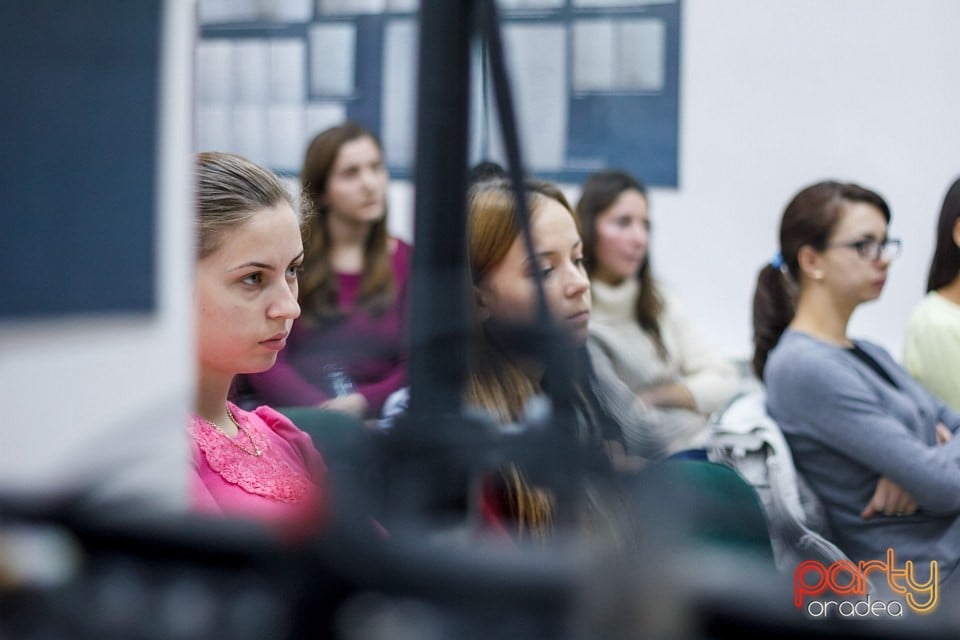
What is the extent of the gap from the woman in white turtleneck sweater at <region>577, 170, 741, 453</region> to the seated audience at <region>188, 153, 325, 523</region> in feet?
1.30

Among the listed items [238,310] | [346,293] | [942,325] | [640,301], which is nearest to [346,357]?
[238,310]

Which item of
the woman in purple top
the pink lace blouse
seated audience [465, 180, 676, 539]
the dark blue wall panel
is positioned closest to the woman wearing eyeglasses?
the woman in purple top

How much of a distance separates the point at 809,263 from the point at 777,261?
0.09 metres

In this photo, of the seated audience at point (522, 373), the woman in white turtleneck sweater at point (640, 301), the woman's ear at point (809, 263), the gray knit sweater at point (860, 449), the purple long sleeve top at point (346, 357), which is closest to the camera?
the seated audience at point (522, 373)

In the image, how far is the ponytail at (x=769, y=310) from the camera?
142 cm

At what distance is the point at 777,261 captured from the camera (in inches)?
57.0

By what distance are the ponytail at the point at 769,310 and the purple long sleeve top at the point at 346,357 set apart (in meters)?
0.75

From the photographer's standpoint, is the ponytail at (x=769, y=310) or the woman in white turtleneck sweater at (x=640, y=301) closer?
the woman in white turtleneck sweater at (x=640, y=301)

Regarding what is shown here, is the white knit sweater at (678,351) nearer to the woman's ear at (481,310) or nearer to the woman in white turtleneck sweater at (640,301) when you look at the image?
the woman in white turtleneck sweater at (640,301)

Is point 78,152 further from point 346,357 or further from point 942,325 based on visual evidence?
point 942,325

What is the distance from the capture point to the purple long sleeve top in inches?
15.6

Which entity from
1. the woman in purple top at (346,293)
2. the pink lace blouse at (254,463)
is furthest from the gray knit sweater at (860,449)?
the pink lace blouse at (254,463)

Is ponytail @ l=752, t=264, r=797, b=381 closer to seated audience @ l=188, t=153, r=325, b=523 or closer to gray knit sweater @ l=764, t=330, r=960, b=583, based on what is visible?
gray knit sweater @ l=764, t=330, r=960, b=583

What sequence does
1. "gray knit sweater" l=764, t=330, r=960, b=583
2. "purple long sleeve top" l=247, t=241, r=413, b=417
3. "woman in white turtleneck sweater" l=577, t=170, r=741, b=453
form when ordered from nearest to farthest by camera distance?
"purple long sleeve top" l=247, t=241, r=413, b=417 → "woman in white turtleneck sweater" l=577, t=170, r=741, b=453 → "gray knit sweater" l=764, t=330, r=960, b=583
